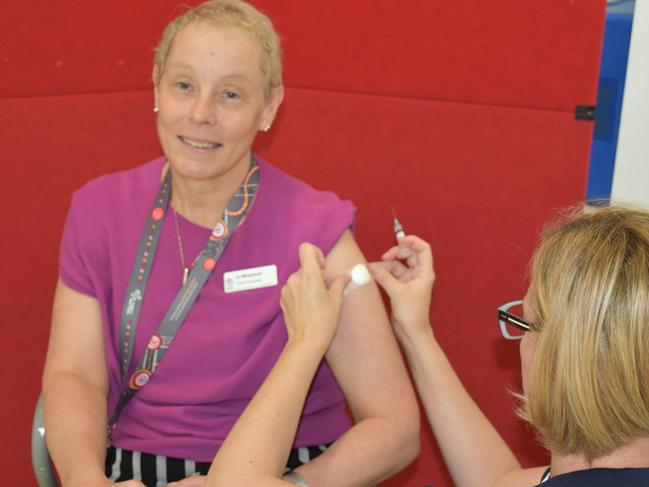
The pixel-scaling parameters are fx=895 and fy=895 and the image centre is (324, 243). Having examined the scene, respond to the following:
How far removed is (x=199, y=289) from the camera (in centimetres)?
223

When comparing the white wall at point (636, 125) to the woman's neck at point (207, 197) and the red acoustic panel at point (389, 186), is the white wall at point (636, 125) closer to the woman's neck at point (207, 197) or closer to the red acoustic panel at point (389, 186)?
the red acoustic panel at point (389, 186)

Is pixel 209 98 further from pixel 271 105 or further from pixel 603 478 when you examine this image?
pixel 603 478

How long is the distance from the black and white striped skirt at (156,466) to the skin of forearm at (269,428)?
0.46 metres

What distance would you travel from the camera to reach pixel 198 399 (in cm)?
221

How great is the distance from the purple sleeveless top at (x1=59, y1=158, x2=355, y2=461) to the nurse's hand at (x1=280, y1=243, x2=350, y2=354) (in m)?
0.18

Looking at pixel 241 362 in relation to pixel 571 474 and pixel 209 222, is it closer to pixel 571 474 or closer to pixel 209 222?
Answer: pixel 209 222

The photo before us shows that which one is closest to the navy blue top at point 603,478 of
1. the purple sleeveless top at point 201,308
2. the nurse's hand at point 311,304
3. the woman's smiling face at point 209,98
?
the nurse's hand at point 311,304

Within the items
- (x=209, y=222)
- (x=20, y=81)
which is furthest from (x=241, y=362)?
(x=20, y=81)

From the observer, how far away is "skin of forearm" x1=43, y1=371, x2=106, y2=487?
6.65 ft

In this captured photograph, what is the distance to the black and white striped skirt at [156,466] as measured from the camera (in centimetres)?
221

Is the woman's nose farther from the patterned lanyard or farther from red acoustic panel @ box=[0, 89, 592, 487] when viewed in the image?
red acoustic panel @ box=[0, 89, 592, 487]

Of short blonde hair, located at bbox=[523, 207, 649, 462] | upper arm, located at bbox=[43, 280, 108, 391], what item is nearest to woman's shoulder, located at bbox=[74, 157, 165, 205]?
upper arm, located at bbox=[43, 280, 108, 391]

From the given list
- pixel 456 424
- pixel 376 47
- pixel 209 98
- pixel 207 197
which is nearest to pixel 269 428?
pixel 456 424

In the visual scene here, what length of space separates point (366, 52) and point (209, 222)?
0.90m
